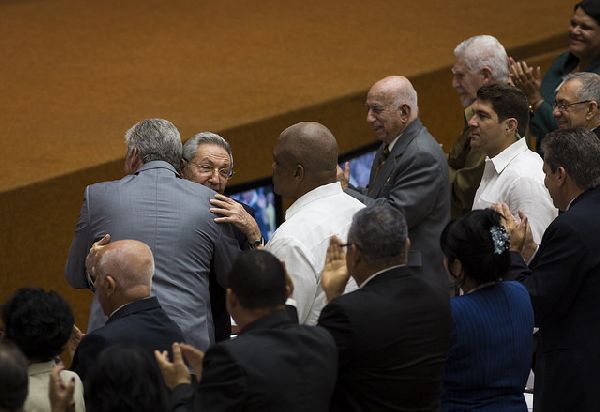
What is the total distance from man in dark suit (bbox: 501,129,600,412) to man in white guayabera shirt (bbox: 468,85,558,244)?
621 mm

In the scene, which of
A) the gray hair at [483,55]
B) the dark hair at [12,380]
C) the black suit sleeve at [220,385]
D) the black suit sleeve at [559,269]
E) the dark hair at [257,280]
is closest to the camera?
the dark hair at [12,380]

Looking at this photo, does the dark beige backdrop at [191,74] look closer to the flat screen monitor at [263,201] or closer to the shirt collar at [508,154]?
the flat screen monitor at [263,201]

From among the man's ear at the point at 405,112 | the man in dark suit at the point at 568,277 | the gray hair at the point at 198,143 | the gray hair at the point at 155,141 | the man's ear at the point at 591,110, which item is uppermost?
the gray hair at the point at 155,141

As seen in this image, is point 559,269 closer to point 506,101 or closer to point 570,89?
point 506,101

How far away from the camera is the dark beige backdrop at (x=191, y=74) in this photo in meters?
5.60

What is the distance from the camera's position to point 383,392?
3309 mm

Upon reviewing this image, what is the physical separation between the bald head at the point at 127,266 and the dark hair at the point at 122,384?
2.33 feet

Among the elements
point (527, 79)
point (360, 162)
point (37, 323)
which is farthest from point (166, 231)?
point (527, 79)

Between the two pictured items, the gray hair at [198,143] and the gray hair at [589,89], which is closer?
the gray hair at [198,143]

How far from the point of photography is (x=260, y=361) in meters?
3.04

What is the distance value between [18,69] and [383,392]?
4486 millimetres

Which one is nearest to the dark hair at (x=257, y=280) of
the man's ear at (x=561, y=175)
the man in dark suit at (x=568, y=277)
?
the man in dark suit at (x=568, y=277)

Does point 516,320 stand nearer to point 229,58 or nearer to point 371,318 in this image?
point 371,318

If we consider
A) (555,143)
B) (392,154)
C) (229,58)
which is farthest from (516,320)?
(229,58)
